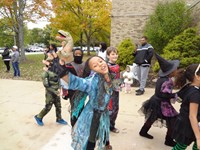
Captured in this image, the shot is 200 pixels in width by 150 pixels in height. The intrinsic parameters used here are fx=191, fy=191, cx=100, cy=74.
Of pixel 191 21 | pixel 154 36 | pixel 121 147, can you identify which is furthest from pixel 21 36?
pixel 121 147

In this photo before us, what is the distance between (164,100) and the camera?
2775 mm

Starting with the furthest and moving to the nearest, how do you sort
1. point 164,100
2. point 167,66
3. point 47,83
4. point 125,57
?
point 125,57, point 47,83, point 164,100, point 167,66

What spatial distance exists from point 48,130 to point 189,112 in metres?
2.44

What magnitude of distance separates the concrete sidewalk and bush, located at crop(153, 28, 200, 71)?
92.3 inches

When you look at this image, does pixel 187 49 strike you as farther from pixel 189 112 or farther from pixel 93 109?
pixel 93 109

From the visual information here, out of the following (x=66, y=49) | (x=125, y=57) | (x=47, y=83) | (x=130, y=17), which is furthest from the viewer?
(x=130, y=17)

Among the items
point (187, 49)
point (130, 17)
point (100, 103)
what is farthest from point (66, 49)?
point (130, 17)

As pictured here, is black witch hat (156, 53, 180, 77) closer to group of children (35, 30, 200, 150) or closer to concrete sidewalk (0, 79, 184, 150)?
group of children (35, 30, 200, 150)

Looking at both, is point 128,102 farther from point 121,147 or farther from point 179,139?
point 179,139

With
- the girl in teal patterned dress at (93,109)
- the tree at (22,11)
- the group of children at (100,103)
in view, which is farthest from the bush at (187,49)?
the tree at (22,11)

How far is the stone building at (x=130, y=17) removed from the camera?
35.0 feet

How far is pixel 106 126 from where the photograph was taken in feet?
7.25

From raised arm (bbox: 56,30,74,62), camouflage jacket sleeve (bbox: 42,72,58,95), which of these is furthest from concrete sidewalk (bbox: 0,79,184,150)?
raised arm (bbox: 56,30,74,62)

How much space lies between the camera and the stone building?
35.0 ft
